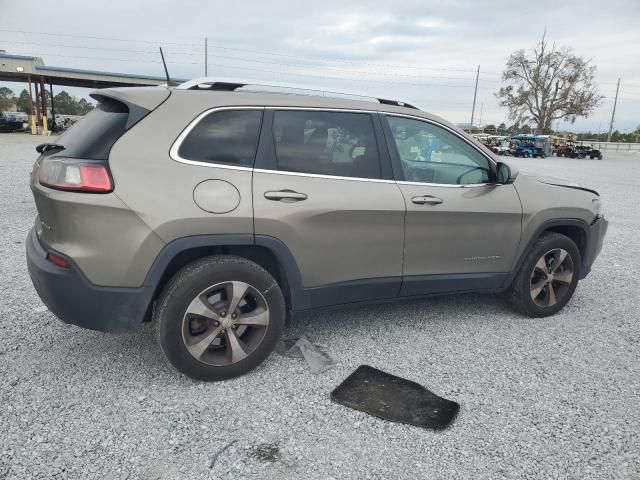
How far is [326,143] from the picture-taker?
320 cm

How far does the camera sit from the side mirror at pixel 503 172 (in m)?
3.73

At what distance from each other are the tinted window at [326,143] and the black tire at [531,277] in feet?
5.37

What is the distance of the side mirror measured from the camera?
3734mm

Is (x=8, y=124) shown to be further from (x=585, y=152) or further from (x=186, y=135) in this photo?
(x=585, y=152)

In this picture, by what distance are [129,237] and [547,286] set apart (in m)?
3.35

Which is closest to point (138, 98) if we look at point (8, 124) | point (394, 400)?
point (394, 400)

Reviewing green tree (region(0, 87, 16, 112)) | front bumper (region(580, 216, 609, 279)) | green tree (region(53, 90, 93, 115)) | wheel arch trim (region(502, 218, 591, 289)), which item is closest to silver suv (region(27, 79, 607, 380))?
wheel arch trim (region(502, 218, 591, 289))

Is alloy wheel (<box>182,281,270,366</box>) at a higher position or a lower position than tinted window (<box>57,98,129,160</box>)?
lower

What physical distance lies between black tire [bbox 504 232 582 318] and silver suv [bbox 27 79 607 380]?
0.29m

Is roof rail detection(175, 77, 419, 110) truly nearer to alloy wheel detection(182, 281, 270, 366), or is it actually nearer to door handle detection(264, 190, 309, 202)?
door handle detection(264, 190, 309, 202)

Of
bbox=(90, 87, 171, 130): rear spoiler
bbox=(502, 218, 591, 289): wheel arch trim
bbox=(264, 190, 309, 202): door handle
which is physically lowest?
bbox=(502, 218, 591, 289): wheel arch trim

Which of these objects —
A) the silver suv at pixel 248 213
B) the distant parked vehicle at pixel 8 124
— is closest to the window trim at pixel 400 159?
the silver suv at pixel 248 213

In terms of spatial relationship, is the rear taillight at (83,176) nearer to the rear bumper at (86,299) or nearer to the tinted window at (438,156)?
the rear bumper at (86,299)

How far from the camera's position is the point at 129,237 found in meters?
2.62
